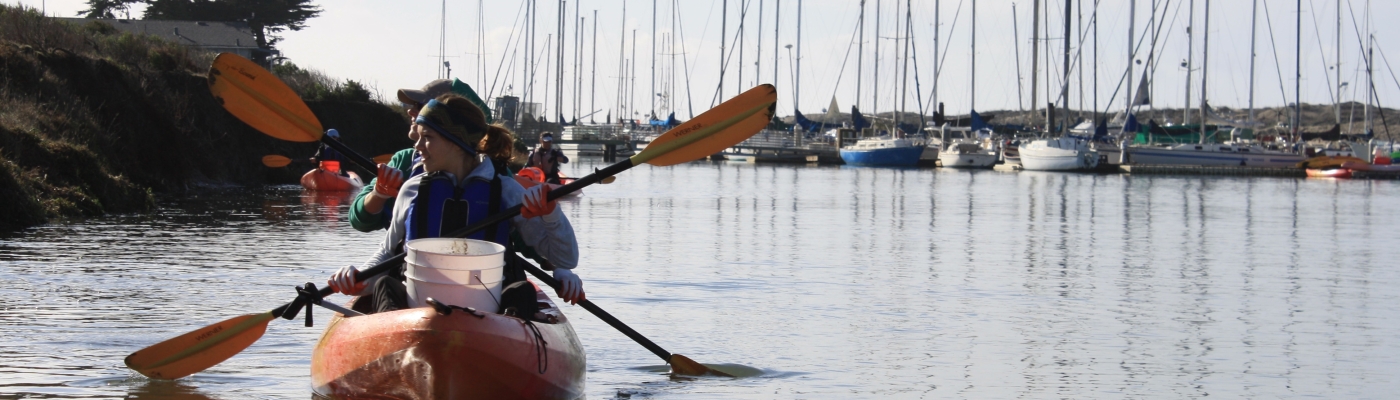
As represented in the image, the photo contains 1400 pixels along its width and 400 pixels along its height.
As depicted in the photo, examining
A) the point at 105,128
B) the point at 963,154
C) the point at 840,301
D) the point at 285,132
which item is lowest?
the point at 840,301

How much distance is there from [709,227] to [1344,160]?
149 feet

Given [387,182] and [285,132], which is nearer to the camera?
[387,182]

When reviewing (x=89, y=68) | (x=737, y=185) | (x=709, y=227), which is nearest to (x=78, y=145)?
(x=89, y=68)

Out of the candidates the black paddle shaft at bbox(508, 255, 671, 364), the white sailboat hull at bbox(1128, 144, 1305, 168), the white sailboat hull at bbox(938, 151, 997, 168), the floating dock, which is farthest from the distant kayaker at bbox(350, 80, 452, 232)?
the white sailboat hull at bbox(938, 151, 997, 168)

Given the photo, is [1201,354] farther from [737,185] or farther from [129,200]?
[737,185]

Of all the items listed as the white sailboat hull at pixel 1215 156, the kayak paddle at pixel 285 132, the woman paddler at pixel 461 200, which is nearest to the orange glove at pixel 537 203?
the woman paddler at pixel 461 200

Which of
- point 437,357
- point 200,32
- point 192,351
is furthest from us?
point 200,32

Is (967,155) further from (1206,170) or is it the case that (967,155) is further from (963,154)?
(1206,170)

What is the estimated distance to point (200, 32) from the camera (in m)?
56.5

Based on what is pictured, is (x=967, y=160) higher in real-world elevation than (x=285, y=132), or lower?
lower

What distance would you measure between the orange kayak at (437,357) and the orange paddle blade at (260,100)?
186cm

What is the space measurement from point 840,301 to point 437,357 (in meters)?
6.70

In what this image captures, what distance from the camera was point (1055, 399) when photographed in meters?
7.63

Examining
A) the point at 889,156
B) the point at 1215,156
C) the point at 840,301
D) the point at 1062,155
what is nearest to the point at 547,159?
the point at 840,301
